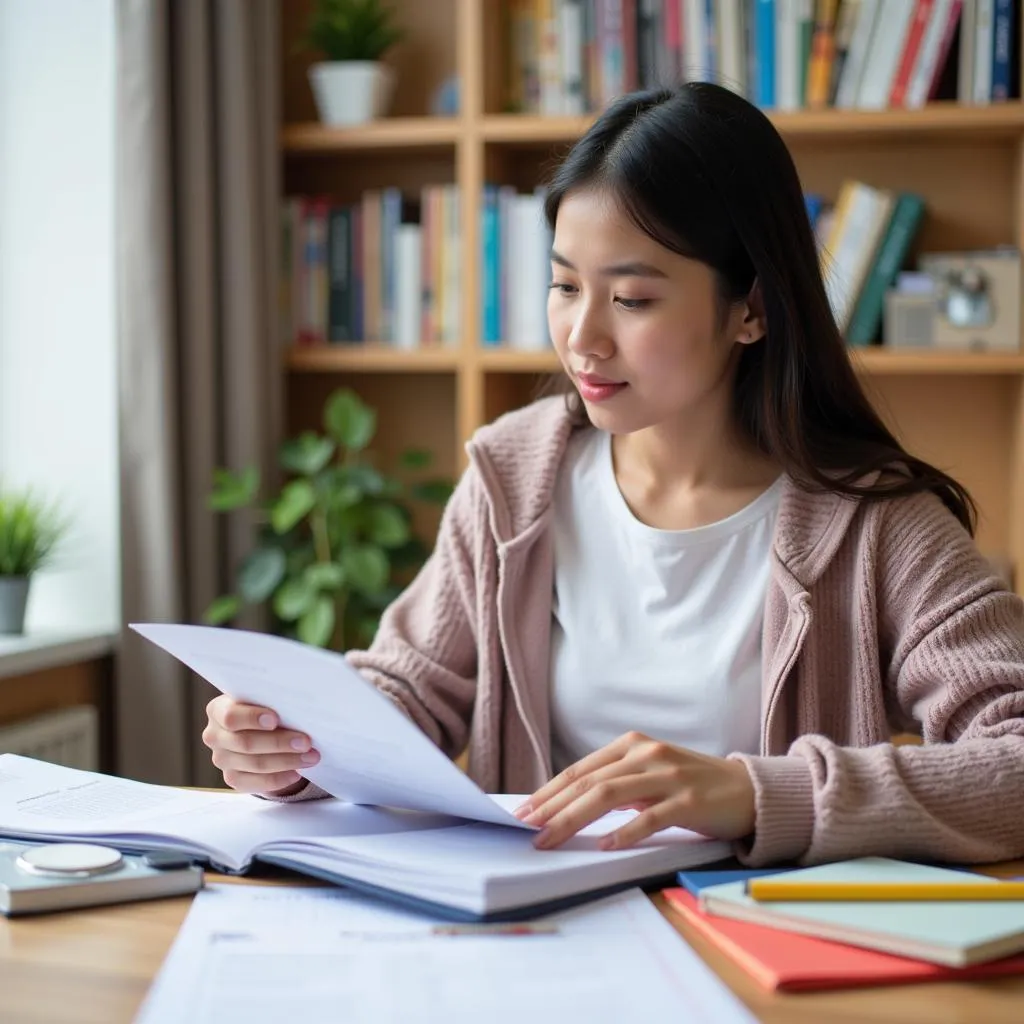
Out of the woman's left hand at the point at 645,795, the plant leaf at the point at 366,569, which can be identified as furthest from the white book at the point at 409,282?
the woman's left hand at the point at 645,795

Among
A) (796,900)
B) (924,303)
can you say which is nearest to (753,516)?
(796,900)

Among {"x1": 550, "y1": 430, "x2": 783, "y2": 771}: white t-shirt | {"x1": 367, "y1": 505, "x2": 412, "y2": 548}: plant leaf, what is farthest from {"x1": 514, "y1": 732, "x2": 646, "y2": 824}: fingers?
{"x1": 367, "y1": 505, "x2": 412, "y2": 548}: plant leaf

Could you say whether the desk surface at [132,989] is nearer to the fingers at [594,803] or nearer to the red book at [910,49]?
the fingers at [594,803]

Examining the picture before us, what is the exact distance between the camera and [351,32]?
2.88m

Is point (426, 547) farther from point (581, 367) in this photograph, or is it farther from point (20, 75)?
point (581, 367)

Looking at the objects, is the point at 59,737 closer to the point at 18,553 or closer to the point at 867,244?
the point at 18,553

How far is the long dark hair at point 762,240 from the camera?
140cm

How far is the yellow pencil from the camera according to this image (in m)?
0.92

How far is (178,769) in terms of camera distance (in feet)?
8.45

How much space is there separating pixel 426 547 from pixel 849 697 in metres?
1.57

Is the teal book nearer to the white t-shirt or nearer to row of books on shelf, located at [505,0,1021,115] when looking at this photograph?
row of books on shelf, located at [505,0,1021,115]

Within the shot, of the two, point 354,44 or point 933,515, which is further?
point 354,44

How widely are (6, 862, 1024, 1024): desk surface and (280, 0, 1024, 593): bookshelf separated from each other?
1893 millimetres

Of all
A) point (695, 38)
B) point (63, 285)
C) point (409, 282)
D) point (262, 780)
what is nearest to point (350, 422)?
point (409, 282)
